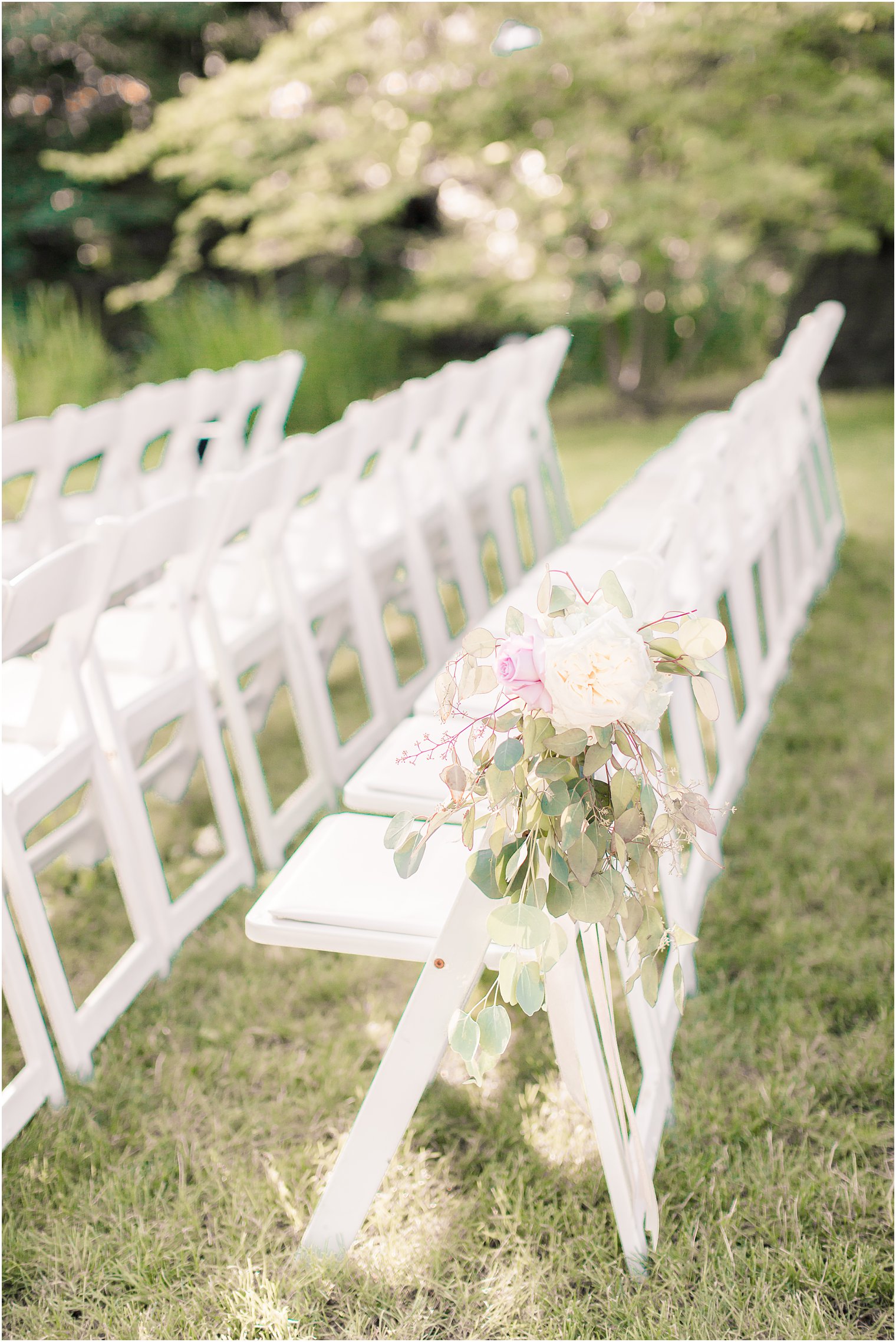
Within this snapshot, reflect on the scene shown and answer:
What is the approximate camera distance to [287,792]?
3416 mm

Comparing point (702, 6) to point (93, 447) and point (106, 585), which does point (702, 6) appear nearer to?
point (93, 447)

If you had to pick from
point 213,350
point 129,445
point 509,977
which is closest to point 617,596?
point 509,977

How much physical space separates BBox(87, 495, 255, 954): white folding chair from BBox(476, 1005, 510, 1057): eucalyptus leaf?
49.0 inches

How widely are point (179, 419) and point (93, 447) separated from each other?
480 millimetres

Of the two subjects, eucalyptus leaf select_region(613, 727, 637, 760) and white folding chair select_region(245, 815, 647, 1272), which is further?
white folding chair select_region(245, 815, 647, 1272)

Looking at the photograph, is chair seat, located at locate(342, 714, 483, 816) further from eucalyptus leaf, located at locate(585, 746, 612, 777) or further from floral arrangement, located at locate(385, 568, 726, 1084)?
eucalyptus leaf, located at locate(585, 746, 612, 777)

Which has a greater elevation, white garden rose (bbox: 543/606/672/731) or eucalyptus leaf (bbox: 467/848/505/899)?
white garden rose (bbox: 543/606/672/731)

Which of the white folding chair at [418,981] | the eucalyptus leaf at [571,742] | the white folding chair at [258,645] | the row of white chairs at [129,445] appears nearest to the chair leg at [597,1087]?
the white folding chair at [418,981]

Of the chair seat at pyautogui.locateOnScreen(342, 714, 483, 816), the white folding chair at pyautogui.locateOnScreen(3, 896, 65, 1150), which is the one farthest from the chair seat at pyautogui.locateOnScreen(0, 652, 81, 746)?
the chair seat at pyautogui.locateOnScreen(342, 714, 483, 816)

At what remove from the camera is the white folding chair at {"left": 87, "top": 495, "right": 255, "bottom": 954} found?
2314 millimetres

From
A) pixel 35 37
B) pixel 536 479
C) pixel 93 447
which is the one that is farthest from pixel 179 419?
pixel 35 37

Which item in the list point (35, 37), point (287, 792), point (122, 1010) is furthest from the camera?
point (35, 37)

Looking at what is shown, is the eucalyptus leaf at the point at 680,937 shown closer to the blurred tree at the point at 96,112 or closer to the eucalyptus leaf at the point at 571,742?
the eucalyptus leaf at the point at 571,742

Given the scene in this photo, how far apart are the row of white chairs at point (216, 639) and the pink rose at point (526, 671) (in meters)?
1.07
